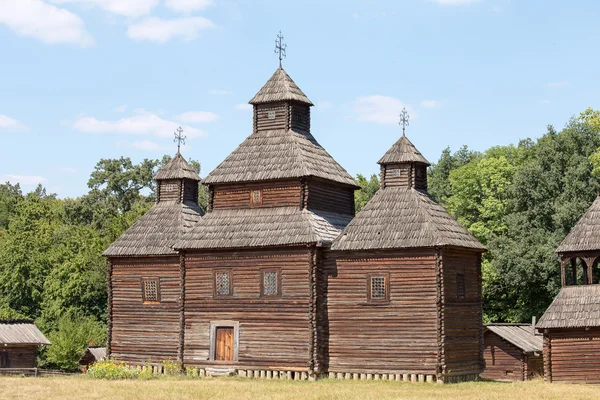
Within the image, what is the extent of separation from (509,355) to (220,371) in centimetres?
1529

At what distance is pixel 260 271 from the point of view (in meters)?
42.0

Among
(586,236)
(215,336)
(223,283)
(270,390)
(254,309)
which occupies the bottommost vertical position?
(270,390)

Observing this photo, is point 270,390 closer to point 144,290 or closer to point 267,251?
point 267,251

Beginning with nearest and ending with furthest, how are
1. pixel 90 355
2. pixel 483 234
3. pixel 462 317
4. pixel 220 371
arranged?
pixel 462 317 → pixel 220 371 → pixel 90 355 → pixel 483 234

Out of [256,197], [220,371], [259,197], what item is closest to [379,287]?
[259,197]

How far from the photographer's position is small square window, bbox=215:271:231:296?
42.7 m

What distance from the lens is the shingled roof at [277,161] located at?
43375 millimetres

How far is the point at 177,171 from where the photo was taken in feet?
162

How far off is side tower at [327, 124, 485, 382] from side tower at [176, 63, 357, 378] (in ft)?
3.63

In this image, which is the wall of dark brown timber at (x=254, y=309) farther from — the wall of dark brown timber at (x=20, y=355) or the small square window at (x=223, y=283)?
the wall of dark brown timber at (x=20, y=355)

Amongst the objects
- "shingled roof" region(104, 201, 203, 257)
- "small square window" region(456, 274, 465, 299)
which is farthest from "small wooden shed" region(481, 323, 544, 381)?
"shingled roof" region(104, 201, 203, 257)

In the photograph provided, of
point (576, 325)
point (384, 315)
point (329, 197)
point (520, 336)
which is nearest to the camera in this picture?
point (384, 315)

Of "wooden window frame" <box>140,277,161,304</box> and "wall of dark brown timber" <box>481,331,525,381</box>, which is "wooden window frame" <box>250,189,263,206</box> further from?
"wall of dark brown timber" <box>481,331,525,381</box>

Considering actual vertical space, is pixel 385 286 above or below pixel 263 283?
below
